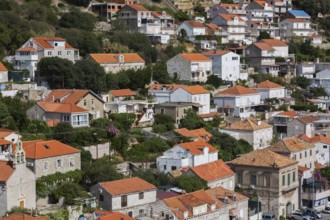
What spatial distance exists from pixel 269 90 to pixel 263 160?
21.3m

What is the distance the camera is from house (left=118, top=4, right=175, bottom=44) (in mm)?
73938

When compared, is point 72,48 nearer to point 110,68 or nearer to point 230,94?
point 110,68

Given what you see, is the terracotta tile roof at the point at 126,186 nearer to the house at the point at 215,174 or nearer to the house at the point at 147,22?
the house at the point at 215,174

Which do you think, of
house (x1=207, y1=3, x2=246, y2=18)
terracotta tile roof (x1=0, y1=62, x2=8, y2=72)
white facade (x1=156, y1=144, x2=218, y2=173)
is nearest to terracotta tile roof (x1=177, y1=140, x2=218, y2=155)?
white facade (x1=156, y1=144, x2=218, y2=173)

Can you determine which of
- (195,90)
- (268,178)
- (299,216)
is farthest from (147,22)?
(299,216)

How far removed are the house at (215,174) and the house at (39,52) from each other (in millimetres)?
17220

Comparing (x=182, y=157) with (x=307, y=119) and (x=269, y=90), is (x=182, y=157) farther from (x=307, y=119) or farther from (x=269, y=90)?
(x=269, y=90)

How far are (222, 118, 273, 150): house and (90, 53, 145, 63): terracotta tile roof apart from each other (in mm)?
12232

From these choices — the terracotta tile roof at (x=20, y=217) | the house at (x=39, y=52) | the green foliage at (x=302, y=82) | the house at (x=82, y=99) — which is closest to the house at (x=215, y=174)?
the house at (x=82, y=99)

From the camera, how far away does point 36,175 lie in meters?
36.7

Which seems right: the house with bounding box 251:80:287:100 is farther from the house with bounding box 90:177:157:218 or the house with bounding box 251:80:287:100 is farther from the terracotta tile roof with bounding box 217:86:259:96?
the house with bounding box 90:177:157:218

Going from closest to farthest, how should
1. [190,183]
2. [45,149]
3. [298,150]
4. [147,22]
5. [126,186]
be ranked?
[126,186]
[45,149]
[190,183]
[298,150]
[147,22]

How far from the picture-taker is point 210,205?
37500 mm

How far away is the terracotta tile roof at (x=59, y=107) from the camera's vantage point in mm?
44625
